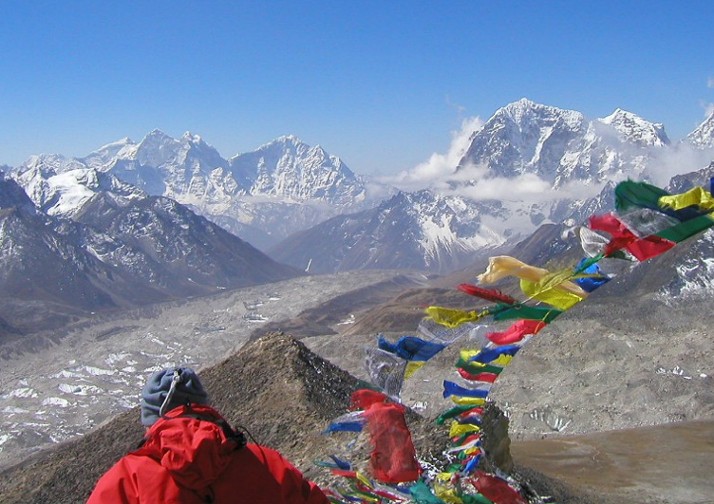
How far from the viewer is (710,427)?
5256 centimetres

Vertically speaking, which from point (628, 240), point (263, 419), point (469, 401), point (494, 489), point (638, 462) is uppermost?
point (628, 240)

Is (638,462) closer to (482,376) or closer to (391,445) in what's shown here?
(391,445)

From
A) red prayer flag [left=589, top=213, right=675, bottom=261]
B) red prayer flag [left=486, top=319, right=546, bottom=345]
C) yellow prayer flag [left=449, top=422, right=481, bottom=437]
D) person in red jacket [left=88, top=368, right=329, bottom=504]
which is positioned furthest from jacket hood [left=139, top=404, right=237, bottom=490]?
yellow prayer flag [left=449, top=422, right=481, bottom=437]

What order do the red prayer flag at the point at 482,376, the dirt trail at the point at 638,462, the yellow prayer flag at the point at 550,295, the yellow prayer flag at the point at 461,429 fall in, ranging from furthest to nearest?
1. the dirt trail at the point at 638,462
2. the yellow prayer flag at the point at 461,429
3. the red prayer flag at the point at 482,376
4. the yellow prayer flag at the point at 550,295

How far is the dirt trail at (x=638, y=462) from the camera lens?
99.7 ft

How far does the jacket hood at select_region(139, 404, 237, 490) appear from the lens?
19.5 feet

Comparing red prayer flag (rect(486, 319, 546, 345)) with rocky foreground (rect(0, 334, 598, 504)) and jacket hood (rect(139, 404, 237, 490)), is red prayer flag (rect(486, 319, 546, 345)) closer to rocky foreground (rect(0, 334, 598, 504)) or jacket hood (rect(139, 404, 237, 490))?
jacket hood (rect(139, 404, 237, 490))

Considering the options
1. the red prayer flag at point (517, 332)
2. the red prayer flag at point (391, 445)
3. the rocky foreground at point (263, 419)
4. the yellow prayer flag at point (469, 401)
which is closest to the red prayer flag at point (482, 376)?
the red prayer flag at point (517, 332)

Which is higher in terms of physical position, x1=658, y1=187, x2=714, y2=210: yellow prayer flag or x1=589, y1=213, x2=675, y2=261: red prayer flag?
x1=658, y1=187, x2=714, y2=210: yellow prayer flag

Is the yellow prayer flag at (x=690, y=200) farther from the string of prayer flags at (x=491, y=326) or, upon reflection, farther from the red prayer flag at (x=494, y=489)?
the red prayer flag at (x=494, y=489)

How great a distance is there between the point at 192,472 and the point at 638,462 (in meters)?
38.6

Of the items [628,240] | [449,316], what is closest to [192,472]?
[628,240]

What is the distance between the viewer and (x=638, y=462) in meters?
39.9

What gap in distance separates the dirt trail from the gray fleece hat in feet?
75.6
